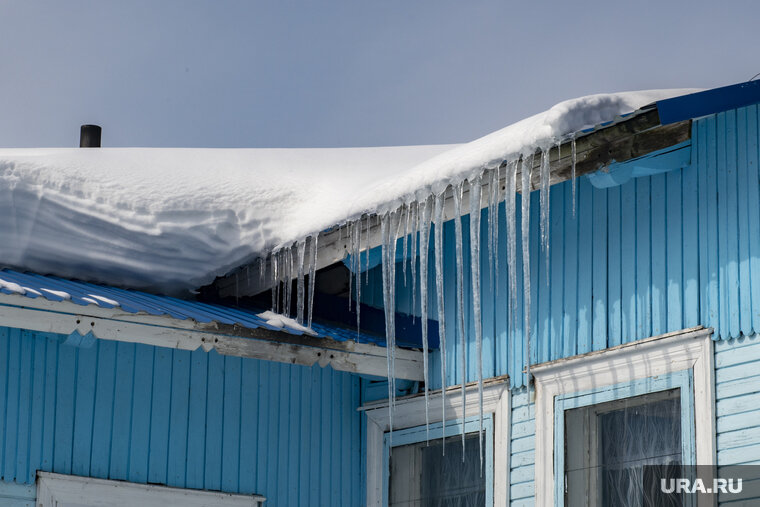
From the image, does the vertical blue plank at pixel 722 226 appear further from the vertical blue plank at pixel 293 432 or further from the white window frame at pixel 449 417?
the vertical blue plank at pixel 293 432

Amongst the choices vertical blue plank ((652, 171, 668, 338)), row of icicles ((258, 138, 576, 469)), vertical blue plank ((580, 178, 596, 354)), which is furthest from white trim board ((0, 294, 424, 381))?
vertical blue plank ((652, 171, 668, 338))

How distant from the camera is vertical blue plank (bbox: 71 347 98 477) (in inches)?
250

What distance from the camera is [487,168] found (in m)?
5.78

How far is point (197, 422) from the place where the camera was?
685 cm

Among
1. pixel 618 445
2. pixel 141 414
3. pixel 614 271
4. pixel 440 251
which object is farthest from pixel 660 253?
pixel 141 414

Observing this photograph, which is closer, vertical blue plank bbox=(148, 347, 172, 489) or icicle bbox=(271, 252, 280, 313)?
vertical blue plank bbox=(148, 347, 172, 489)

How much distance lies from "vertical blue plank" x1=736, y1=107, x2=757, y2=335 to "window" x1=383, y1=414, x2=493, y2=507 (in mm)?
1737

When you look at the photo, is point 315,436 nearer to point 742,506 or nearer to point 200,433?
point 200,433

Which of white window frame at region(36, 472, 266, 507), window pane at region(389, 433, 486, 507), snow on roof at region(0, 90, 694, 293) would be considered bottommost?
white window frame at region(36, 472, 266, 507)

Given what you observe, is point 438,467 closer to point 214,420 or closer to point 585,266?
point 214,420

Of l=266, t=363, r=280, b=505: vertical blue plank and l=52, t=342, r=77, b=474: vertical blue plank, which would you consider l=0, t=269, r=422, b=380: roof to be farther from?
l=266, t=363, r=280, b=505: vertical blue plank

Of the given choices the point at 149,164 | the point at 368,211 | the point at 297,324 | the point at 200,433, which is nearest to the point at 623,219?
the point at 368,211

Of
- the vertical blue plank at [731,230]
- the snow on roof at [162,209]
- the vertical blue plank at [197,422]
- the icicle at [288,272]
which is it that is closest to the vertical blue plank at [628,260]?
the vertical blue plank at [731,230]

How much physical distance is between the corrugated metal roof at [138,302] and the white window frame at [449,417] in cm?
46
